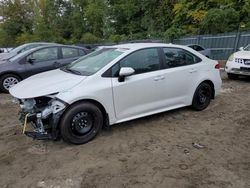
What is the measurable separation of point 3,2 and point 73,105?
48.8 m

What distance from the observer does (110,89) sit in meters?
4.73

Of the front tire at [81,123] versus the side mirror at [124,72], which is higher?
the side mirror at [124,72]

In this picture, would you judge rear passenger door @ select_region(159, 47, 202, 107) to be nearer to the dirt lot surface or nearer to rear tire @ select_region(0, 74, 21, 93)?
the dirt lot surface

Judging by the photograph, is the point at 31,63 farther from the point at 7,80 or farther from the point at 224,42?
the point at 224,42

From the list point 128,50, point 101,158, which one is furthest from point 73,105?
point 128,50

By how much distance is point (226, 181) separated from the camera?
3455 millimetres

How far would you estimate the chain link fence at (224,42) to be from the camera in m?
16.0

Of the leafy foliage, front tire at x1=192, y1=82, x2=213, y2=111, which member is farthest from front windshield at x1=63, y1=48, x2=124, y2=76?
the leafy foliage

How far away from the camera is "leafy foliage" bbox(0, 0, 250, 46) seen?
66.8 ft

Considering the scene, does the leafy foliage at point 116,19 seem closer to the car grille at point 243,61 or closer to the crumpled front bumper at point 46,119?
the car grille at point 243,61

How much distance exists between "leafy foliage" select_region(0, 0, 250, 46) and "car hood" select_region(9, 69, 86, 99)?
16.5 meters

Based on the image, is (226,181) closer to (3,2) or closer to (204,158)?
(204,158)

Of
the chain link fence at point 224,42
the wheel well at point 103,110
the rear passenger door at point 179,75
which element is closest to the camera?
the wheel well at point 103,110

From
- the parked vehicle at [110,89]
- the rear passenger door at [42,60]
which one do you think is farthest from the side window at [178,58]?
the rear passenger door at [42,60]
